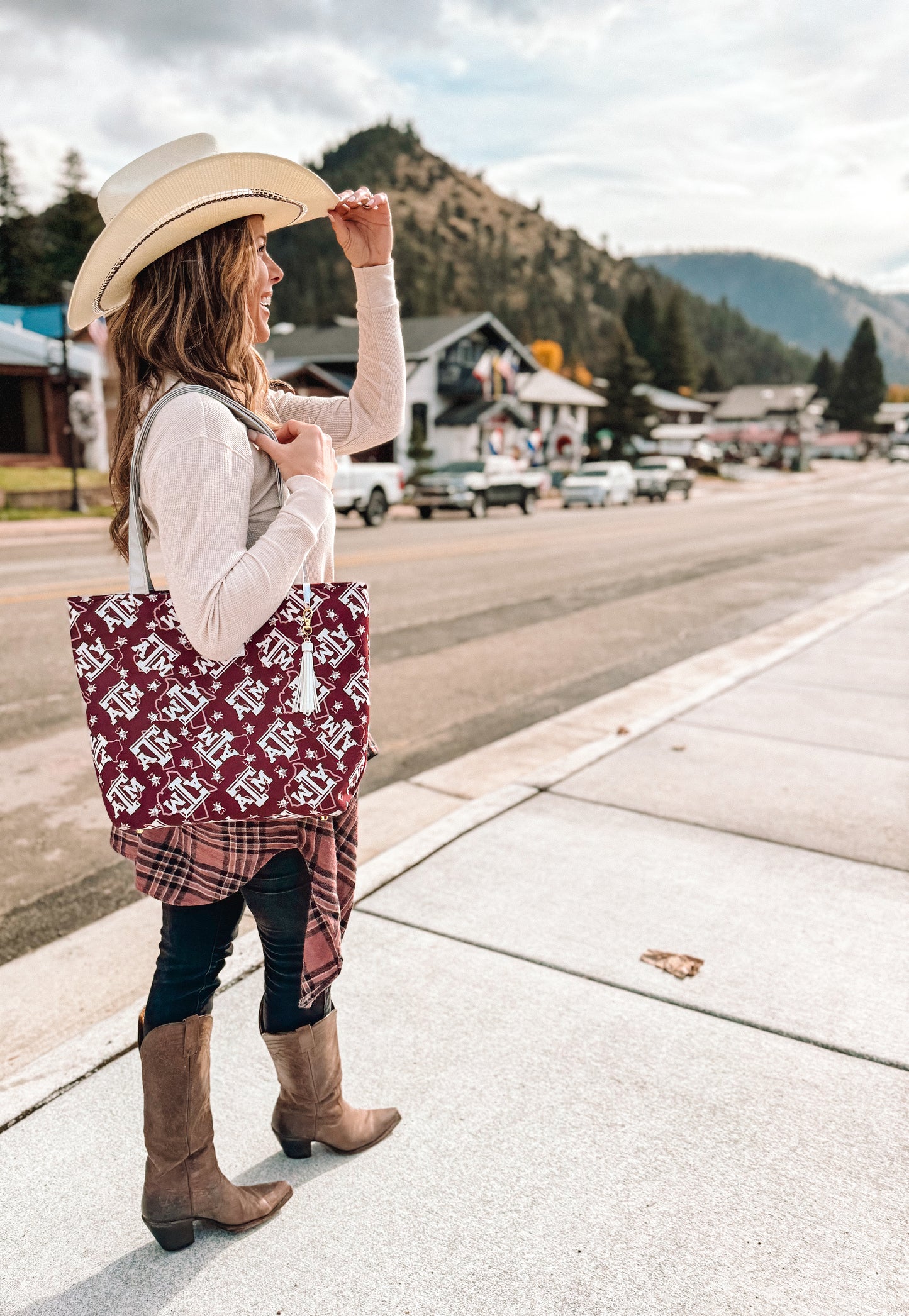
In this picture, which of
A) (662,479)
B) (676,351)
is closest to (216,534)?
(662,479)

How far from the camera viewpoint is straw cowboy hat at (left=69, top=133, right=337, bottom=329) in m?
1.72

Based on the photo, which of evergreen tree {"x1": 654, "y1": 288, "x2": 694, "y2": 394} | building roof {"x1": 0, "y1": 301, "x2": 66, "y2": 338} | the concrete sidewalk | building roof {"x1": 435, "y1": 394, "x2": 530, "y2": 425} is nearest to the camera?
the concrete sidewalk

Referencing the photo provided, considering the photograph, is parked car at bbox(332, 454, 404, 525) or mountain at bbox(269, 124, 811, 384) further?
mountain at bbox(269, 124, 811, 384)

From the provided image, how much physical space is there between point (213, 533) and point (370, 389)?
734 mm

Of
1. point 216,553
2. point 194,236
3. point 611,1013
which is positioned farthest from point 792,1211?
point 194,236

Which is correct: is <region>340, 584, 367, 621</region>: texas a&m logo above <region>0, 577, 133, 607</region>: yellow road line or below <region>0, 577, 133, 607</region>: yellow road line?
above

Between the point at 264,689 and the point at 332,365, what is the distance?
4484 centimetres

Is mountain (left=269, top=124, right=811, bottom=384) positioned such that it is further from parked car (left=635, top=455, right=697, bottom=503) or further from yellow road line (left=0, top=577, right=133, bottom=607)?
yellow road line (left=0, top=577, right=133, bottom=607)

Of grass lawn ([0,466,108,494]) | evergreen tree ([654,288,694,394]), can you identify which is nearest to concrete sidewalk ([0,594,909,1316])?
grass lawn ([0,466,108,494])

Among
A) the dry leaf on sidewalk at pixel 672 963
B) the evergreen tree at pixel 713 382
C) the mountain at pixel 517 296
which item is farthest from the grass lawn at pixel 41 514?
the evergreen tree at pixel 713 382

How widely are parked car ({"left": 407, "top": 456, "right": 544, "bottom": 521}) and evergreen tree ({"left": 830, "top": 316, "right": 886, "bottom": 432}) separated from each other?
105088 millimetres

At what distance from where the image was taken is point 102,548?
1577 cm

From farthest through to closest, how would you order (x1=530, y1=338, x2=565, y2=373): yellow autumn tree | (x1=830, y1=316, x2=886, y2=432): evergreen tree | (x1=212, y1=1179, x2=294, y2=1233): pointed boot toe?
1. (x1=830, y1=316, x2=886, y2=432): evergreen tree
2. (x1=530, y1=338, x2=565, y2=373): yellow autumn tree
3. (x1=212, y1=1179, x2=294, y2=1233): pointed boot toe

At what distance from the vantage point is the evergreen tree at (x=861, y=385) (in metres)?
122
